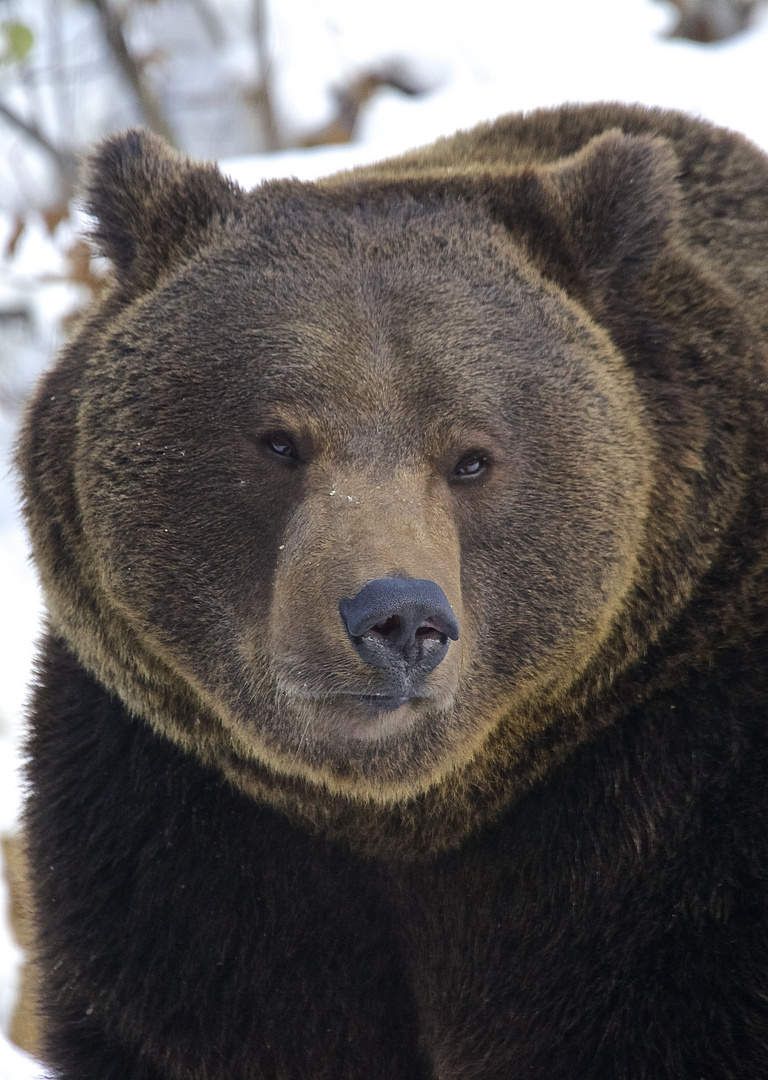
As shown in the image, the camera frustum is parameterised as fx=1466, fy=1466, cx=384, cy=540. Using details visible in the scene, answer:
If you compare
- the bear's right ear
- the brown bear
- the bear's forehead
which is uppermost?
the bear's right ear

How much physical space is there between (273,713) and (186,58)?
1698 centimetres

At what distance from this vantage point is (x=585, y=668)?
398 cm

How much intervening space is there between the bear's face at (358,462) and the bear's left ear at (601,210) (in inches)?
5.9

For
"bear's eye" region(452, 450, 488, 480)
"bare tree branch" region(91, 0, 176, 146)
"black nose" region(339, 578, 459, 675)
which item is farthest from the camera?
"bare tree branch" region(91, 0, 176, 146)

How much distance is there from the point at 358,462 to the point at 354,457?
2 centimetres

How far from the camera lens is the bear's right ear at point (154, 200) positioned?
4105 mm

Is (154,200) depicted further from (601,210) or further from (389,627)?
(389,627)

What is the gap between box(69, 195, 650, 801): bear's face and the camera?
3.65 meters

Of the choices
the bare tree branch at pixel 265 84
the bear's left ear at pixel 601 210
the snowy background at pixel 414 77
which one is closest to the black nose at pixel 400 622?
the bear's left ear at pixel 601 210

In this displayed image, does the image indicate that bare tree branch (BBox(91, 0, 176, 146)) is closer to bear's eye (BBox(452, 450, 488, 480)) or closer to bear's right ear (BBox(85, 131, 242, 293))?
bear's right ear (BBox(85, 131, 242, 293))

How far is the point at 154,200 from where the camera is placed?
411 centimetres

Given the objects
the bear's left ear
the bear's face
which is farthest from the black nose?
the bear's left ear

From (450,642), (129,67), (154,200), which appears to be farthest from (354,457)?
(129,67)

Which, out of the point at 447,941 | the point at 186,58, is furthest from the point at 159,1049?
the point at 186,58
